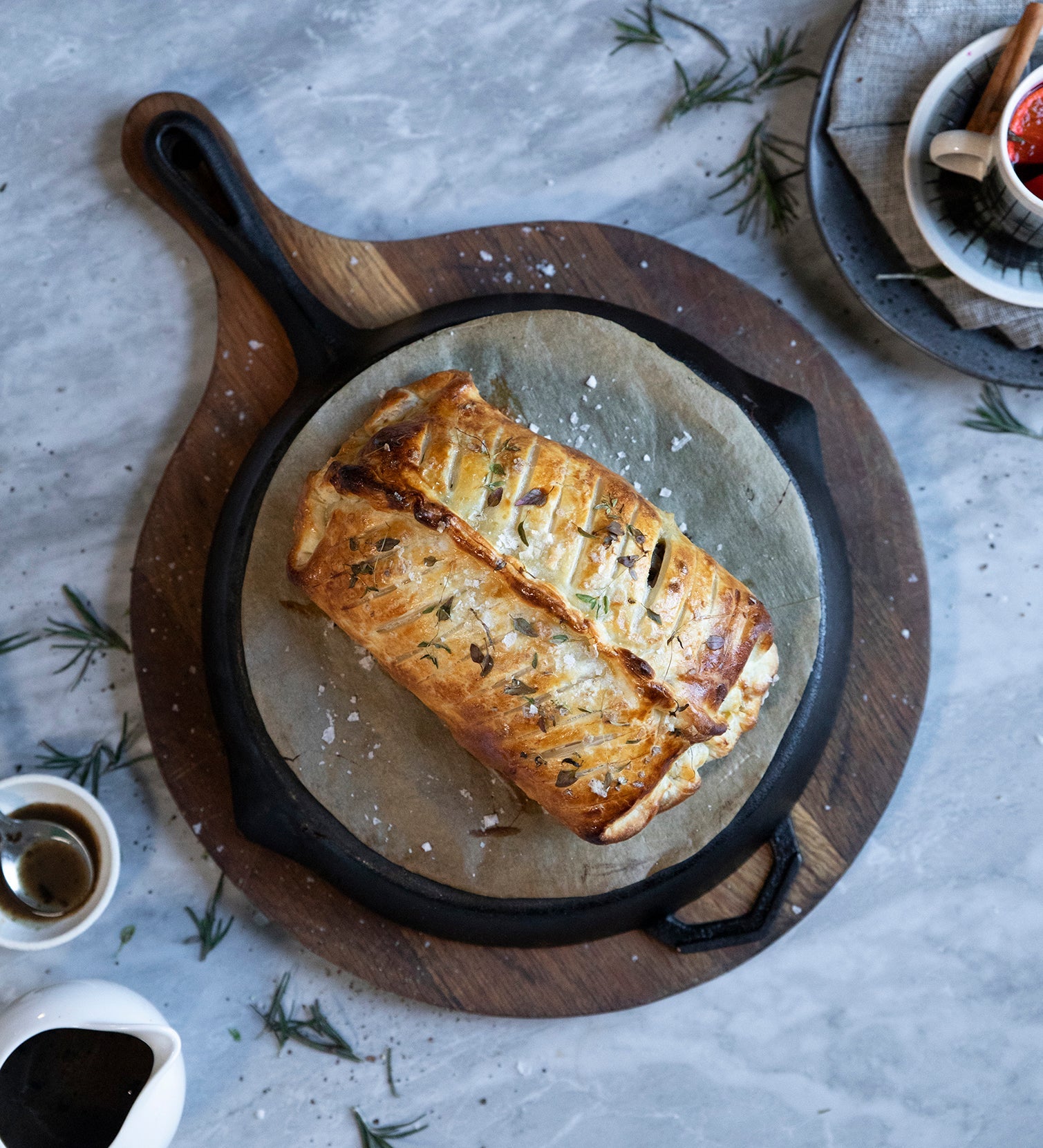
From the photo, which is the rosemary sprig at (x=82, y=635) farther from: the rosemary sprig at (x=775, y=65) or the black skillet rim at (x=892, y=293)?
the rosemary sprig at (x=775, y=65)

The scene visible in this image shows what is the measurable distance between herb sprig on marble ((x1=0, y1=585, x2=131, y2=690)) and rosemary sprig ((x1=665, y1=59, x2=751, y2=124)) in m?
2.11

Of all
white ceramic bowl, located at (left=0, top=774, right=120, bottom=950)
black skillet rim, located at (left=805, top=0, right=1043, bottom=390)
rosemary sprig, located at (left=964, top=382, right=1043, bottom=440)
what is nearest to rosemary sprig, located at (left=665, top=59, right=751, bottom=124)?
black skillet rim, located at (left=805, top=0, right=1043, bottom=390)

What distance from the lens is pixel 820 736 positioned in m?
2.35

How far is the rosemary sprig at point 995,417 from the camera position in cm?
Result: 254

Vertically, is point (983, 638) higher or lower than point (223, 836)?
lower

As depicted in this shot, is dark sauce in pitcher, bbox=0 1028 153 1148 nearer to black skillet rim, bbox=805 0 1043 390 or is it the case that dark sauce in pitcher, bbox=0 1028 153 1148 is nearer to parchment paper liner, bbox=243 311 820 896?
parchment paper liner, bbox=243 311 820 896

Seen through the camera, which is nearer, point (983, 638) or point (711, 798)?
point (711, 798)

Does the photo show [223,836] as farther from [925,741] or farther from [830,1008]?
[925,741]

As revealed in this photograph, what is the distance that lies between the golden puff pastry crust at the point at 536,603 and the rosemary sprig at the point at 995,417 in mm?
1029

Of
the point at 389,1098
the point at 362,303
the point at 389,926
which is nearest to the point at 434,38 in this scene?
the point at 362,303

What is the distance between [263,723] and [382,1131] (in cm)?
122

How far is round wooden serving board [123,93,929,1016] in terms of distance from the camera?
2.34 metres

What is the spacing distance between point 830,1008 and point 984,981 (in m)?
0.46

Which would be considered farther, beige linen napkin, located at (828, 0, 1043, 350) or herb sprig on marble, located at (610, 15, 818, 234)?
herb sprig on marble, located at (610, 15, 818, 234)
